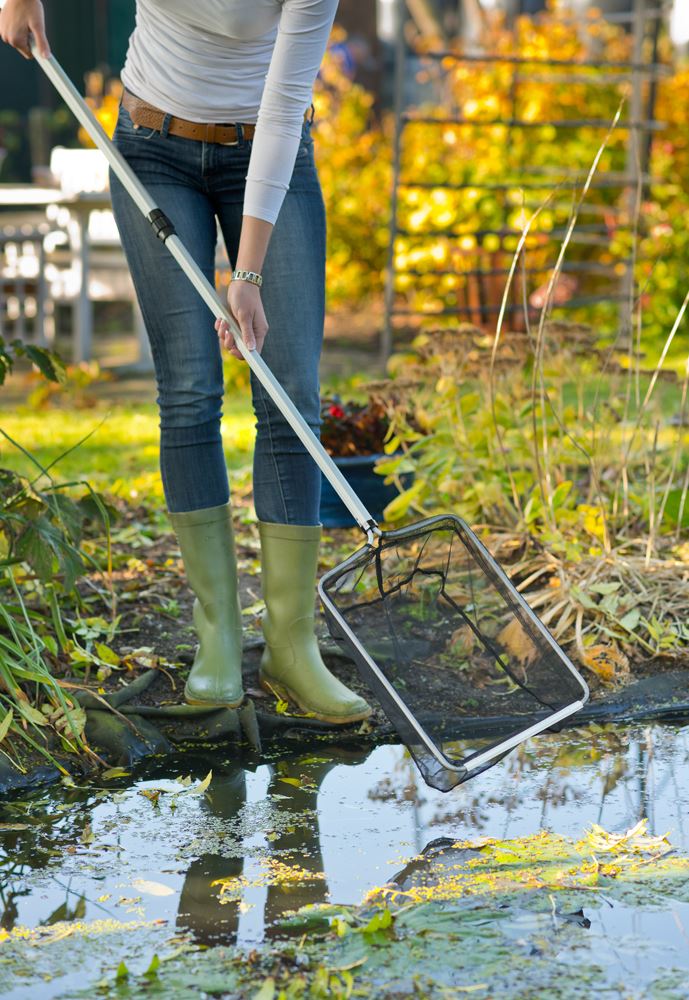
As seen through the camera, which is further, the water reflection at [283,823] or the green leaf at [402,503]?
the green leaf at [402,503]

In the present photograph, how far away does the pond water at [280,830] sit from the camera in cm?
169

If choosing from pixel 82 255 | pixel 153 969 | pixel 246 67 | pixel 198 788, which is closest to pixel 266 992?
pixel 153 969

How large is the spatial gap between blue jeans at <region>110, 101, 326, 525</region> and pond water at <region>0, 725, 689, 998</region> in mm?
532

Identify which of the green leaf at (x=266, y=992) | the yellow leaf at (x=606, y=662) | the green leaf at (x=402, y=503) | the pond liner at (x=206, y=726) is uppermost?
the green leaf at (x=402, y=503)

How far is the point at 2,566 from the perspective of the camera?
2496 millimetres

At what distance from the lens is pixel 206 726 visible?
2393 millimetres

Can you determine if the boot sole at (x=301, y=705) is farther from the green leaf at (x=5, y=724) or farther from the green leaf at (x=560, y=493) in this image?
the green leaf at (x=560, y=493)

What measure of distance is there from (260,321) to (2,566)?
72 centimetres

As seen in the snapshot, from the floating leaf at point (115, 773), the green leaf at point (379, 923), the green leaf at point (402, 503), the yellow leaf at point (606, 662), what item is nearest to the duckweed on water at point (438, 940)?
the green leaf at point (379, 923)

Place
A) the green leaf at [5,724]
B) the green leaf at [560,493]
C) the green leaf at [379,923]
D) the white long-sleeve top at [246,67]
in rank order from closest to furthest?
the green leaf at [379,923], the white long-sleeve top at [246,67], the green leaf at [5,724], the green leaf at [560,493]

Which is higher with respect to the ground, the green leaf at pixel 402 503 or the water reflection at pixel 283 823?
the green leaf at pixel 402 503

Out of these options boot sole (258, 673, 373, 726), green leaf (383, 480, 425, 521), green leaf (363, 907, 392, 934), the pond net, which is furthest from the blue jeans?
green leaf (363, 907, 392, 934)

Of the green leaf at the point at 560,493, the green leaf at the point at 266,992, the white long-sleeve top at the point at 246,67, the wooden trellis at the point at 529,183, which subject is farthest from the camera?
the wooden trellis at the point at 529,183

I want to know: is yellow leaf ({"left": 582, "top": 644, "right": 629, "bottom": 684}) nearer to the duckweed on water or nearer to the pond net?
the pond net
